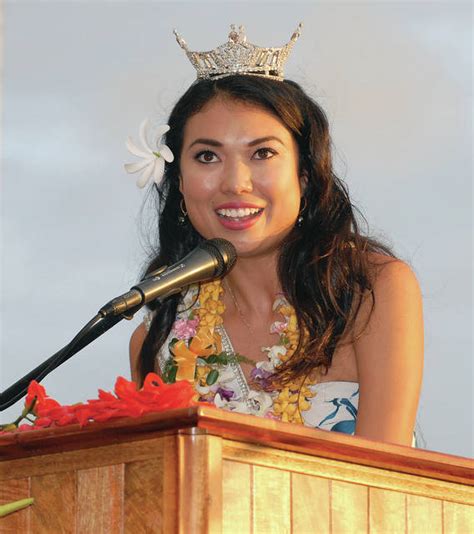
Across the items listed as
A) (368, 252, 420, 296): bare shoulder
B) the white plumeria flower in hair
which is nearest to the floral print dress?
(368, 252, 420, 296): bare shoulder

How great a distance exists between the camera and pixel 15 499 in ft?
6.50

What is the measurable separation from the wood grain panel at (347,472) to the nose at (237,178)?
1335 millimetres

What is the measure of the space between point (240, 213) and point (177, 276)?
3.56 feet

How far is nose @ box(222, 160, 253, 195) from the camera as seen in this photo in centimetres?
326

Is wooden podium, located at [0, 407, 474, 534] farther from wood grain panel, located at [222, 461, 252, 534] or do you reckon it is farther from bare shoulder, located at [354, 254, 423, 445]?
bare shoulder, located at [354, 254, 423, 445]

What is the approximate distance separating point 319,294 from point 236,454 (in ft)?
5.18

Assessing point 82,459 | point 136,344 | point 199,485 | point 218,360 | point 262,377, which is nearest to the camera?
point 199,485

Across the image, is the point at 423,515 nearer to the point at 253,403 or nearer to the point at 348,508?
the point at 348,508

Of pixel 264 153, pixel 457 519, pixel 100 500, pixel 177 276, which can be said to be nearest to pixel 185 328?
pixel 264 153

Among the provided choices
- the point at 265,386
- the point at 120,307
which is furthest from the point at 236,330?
the point at 120,307

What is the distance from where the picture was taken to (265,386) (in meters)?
3.35

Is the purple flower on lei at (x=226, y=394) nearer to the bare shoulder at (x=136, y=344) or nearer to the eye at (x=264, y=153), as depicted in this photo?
the bare shoulder at (x=136, y=344)

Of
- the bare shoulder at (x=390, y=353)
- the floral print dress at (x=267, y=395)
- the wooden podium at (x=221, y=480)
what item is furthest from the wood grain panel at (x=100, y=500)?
the floral print dress at (x=267, y=395)

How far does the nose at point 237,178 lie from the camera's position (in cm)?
326
